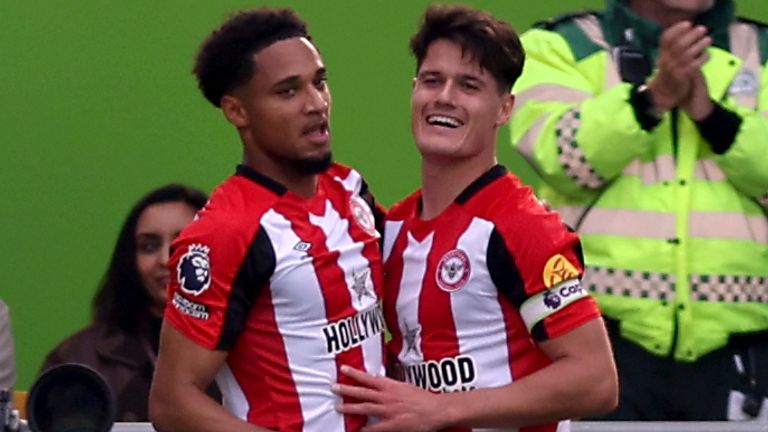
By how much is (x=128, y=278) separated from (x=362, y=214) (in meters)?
1.38

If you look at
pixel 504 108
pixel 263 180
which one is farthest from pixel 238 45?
pixel 504 108

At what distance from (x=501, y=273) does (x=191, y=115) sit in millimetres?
2071

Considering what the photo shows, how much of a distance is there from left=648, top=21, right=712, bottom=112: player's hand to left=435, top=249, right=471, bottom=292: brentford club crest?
93cm

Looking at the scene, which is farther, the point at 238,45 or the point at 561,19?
the point at 561,19

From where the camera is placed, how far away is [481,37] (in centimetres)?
405

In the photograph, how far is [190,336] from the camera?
12.6 ft

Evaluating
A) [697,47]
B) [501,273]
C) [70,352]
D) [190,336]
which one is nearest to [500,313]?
[501,273]

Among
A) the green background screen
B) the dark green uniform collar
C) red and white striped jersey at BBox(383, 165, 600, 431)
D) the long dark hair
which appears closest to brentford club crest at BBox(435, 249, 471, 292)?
red and white striped jersey at BBox(383, 165, 600, 431)

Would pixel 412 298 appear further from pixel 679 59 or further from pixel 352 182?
pixel 679 59

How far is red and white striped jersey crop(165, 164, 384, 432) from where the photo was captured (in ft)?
12.6

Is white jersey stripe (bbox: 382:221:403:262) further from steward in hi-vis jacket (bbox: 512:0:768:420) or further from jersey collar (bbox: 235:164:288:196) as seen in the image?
steward in hi-vis jacket (bbox: 512:0:768:420)

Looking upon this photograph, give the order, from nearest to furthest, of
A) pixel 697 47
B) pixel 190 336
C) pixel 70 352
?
1. pixel 190 336
2. pixel 697 47
3. pixel 70 352

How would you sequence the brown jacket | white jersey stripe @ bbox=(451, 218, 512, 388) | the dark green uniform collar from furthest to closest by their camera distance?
the brown jacket
the dark green uniform collar
white jersey stripe @ bbox=(451, 218, 512, 388)

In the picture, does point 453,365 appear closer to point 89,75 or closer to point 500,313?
point 500,313
